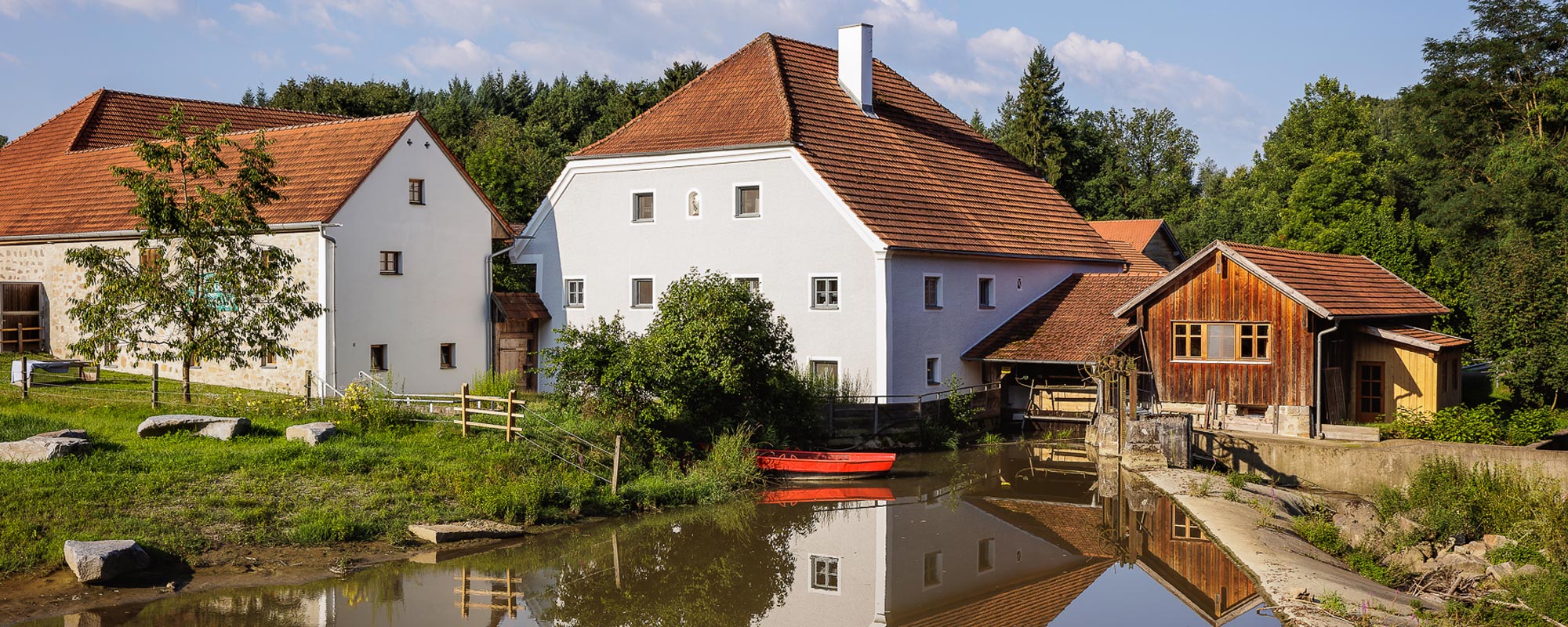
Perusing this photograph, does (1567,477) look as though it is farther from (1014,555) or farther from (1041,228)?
(1041,228)

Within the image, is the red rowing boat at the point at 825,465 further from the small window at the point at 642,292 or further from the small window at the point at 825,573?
the small window at the point at 642,292

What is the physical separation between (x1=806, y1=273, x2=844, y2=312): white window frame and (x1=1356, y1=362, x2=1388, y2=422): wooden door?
443 inches

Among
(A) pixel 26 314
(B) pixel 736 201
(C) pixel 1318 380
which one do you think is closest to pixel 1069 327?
(C) pixel 1318 380

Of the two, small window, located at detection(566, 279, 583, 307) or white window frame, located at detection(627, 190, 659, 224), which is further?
small window, located at detection(566, 279, 583, 307)

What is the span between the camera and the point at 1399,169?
51.7 meters

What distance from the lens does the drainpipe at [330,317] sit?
90.0 ft

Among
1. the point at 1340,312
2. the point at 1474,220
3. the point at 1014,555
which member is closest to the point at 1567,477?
the point at 1340,312

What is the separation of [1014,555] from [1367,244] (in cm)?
2940

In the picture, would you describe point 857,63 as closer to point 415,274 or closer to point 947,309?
point 947,309

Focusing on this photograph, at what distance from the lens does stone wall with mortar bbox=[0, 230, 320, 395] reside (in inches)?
1093

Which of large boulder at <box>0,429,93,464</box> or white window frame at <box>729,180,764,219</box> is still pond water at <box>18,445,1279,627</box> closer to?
large boulder at <box>0,429,93,464</box>

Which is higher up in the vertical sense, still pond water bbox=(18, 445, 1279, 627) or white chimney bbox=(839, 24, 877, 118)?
white chimney bbox=(839, 24, 877, 118)

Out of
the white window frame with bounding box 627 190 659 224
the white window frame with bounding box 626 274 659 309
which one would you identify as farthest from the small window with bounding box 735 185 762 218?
the white window frame with bounding box 626 274 659 309

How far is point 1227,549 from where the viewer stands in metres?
18.0
